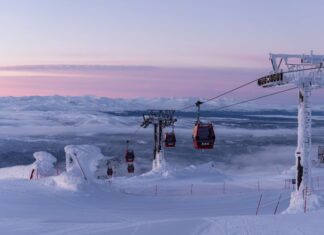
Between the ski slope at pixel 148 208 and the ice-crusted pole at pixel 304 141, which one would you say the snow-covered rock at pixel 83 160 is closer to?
the ski slope at pixel 148 208

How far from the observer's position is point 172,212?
22.5m

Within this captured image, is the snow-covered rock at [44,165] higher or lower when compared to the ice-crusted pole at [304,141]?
lower

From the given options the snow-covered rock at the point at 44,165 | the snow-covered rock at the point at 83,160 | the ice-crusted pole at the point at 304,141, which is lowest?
the snow-covered rock at the point at 44,165

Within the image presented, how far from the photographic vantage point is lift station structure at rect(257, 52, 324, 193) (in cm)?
2190

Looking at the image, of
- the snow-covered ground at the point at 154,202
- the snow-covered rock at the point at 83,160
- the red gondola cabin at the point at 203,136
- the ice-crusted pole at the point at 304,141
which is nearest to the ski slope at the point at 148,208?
the snow-covered ground at the point at 154,202

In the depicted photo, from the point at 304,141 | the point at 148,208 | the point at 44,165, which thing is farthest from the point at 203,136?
the point at 44,165

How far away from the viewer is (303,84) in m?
22.2

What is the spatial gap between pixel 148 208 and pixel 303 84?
9.02 meters

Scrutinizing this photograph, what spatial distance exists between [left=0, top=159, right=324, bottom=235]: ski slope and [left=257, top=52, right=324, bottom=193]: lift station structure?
6.53 ft

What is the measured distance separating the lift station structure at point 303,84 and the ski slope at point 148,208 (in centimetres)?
199

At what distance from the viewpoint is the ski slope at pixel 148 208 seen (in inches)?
491

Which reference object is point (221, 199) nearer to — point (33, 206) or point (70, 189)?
point (70, 189)

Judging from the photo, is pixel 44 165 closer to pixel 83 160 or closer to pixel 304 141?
pixel 83 160

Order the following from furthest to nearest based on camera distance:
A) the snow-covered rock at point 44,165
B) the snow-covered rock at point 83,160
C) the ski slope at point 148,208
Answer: the snow-covered rock at point 44,165 < the snow-covered rock at point 83,160 < the ski slope at point 148,208
